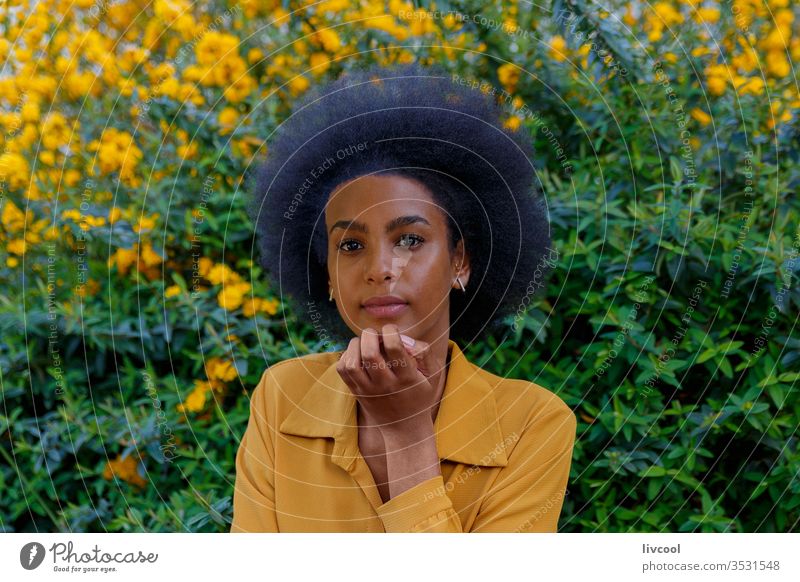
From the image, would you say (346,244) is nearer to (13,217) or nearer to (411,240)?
(411,240)

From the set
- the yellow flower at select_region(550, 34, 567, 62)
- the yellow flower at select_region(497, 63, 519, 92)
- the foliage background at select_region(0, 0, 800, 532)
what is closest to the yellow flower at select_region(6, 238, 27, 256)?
the foliage background at select_region(0, 0, 800, 532)

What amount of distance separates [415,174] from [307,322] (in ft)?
1.41

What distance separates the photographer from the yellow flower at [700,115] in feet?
5.73

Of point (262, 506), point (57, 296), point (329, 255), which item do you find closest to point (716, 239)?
point (329, 255)

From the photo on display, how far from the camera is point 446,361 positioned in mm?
1562

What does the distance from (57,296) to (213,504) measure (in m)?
0.53

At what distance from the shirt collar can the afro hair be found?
9 cm

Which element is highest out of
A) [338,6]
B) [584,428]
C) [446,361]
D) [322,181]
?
[338,6]

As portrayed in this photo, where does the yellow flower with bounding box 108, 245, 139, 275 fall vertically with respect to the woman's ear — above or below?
above

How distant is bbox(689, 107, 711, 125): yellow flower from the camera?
175cm

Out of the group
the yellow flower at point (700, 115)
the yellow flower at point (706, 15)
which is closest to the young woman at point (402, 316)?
the yellow flower at point (700, 115)

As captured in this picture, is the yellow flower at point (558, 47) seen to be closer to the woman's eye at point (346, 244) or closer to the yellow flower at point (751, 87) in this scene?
the yellow flower at point (751, 87)

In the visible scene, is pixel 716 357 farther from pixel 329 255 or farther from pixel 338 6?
pixel 338 6

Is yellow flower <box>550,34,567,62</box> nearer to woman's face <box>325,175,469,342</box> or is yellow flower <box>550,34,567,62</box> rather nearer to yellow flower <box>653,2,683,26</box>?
yellow flower <box>653,2,683,26</box>
